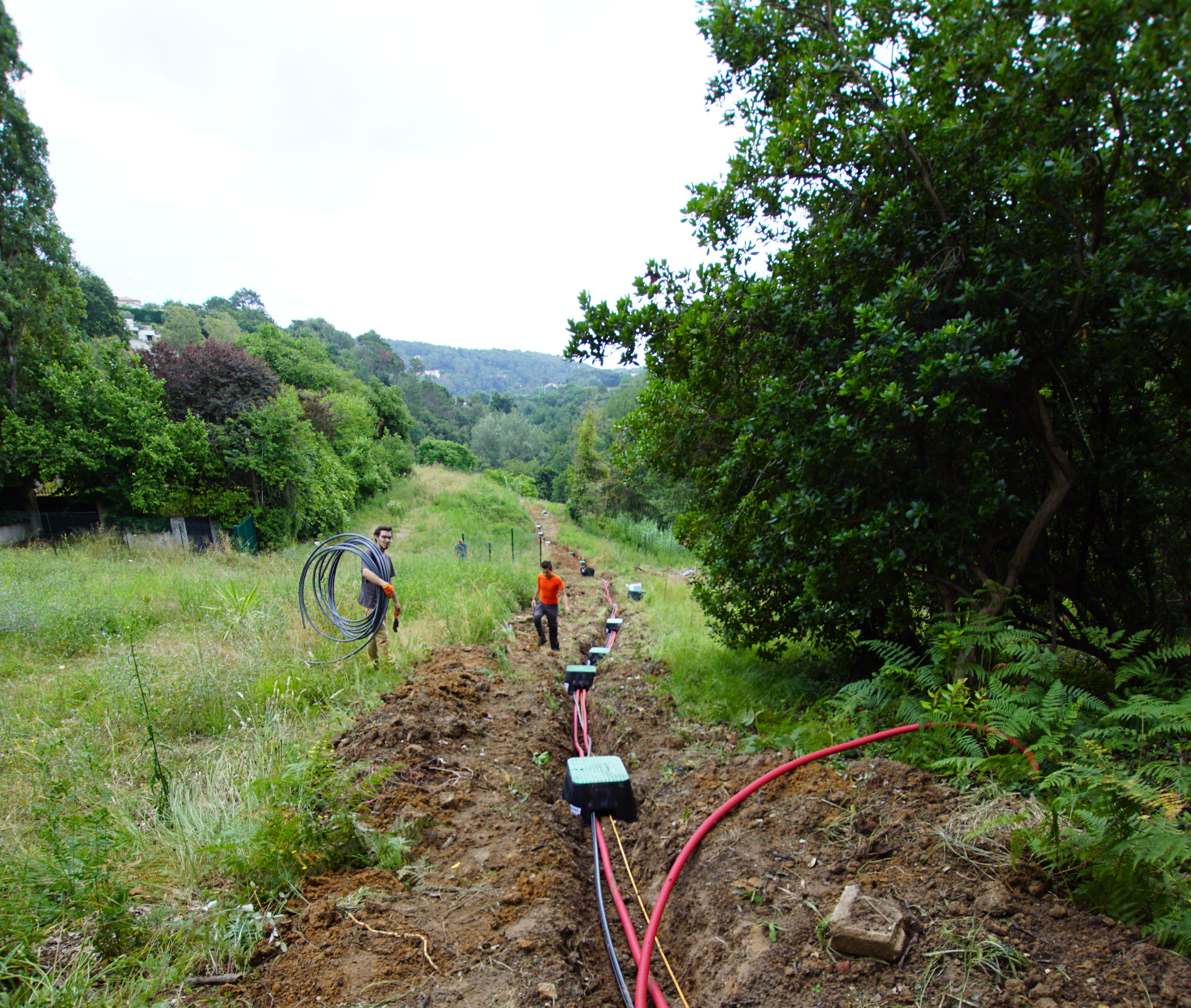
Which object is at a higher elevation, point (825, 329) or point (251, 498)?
point (825, 329)

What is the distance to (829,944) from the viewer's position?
2.39 meters

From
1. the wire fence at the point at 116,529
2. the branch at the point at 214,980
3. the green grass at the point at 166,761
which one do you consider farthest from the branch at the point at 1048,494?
the wire fence at the point at 116,529

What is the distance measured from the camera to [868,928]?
90.7 inches

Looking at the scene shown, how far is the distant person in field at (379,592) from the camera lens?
592 cm

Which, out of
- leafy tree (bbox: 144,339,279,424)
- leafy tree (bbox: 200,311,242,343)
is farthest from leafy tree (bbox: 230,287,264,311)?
leafy tree (bbox: 144,339,279,424)

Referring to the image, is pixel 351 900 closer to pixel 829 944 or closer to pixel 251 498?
pixel 829 944

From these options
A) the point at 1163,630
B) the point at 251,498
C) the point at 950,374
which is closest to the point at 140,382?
the point at 251,498

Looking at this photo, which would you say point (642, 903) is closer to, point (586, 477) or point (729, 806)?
point (729, 806)

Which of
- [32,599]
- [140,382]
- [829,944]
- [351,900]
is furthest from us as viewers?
[140,382]

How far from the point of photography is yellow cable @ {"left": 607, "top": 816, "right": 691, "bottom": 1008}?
8.84ft

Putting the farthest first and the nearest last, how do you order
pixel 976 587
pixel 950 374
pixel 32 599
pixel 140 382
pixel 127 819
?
pixel 140 382 → pixel 32 599 → pixel 976 587 → pixel 950 374 → pixel 127 819

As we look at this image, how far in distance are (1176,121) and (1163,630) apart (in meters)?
3.60

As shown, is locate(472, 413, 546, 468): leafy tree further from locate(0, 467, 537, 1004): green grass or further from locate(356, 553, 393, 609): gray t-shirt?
locate(356, 553, 393, 609): gray t-shirt

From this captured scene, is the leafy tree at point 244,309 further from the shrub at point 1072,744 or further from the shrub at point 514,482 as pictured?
the shrub at point 1072,744
